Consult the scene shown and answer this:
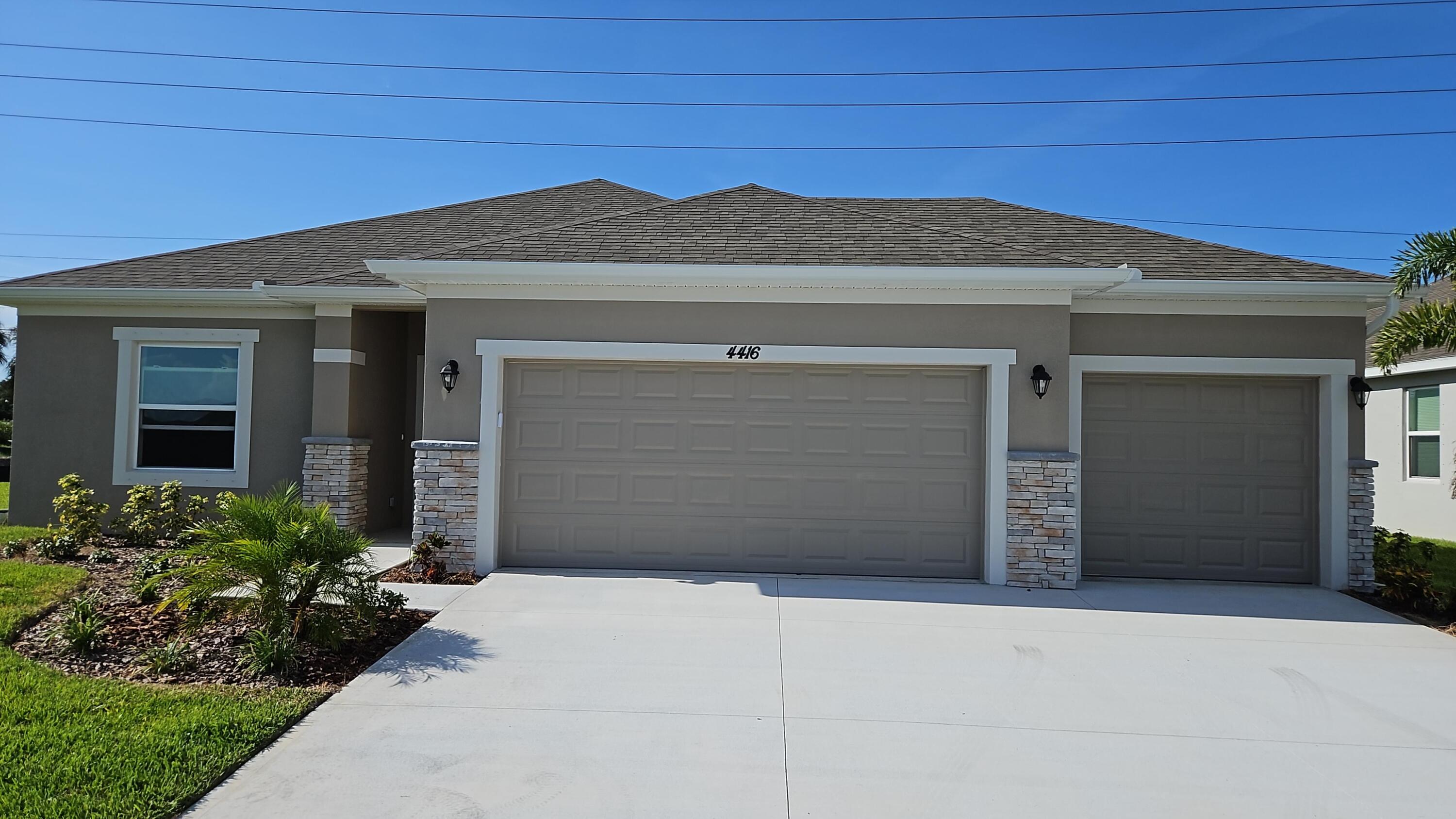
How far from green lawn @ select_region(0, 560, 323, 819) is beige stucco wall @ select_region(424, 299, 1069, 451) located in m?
4.03

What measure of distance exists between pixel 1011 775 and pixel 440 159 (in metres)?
21.4

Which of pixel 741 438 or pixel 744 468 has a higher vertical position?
pixel 741 438

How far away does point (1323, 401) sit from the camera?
29.2 ft

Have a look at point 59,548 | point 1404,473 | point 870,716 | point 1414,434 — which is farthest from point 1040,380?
point 59,548

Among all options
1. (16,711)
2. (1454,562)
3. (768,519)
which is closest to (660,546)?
(768,519)

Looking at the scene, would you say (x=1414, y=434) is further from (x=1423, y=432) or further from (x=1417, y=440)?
(x=1423, y=432)

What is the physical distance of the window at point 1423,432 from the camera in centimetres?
1266

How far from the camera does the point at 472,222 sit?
12758 millimetres

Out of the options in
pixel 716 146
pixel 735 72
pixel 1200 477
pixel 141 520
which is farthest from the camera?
pixel 716 146

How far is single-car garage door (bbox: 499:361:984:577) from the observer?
28.4ft

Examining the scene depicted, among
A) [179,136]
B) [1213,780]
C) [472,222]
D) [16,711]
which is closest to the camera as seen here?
[1213,780]

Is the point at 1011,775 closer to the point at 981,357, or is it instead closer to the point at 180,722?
the point at 180,722

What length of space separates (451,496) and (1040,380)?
6.05 meters

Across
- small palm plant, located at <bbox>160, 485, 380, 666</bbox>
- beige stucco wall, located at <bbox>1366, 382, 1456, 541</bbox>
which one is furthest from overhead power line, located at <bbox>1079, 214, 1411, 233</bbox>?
small palm plant, located at <bbox>160, 485, 380, 666</bbox>
